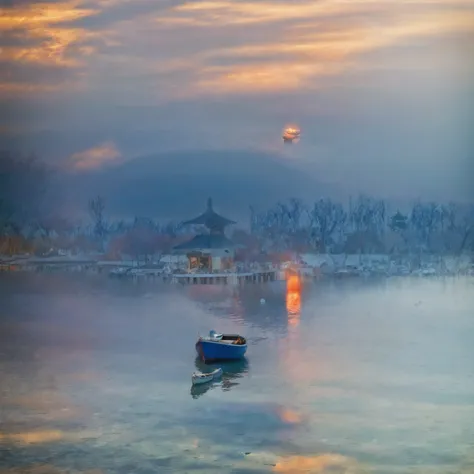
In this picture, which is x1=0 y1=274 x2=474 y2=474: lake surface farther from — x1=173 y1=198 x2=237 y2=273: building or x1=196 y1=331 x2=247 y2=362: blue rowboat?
x1=173 y1=198 x2=237 y2=273: building

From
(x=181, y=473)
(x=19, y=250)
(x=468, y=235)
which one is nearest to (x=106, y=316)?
(x=19, y=250)

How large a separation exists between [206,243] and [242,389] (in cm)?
616

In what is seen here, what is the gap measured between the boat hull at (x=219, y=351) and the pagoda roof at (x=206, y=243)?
4530mm

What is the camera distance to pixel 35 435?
5441 millimetres

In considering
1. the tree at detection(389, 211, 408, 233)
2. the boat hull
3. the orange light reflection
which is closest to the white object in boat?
the boat hull

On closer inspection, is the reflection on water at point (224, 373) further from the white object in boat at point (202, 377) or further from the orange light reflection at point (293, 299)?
the orange light reflection at point (293, 299)

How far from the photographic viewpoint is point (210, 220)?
1141cm

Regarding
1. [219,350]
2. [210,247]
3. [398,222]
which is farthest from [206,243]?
[219,350]

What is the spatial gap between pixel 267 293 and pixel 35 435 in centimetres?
664

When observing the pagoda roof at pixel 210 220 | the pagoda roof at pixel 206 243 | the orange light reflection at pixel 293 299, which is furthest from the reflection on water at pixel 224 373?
the pagoda roof at pixel 206 243

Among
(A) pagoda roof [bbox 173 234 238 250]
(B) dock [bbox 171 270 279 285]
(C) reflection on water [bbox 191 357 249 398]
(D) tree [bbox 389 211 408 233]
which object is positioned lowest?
(B) dock [bbox 171 270 279 285]

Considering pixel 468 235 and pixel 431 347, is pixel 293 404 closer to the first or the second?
pixel 431 347

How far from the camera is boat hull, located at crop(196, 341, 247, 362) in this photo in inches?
291

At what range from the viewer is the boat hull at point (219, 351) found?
7395 mm
